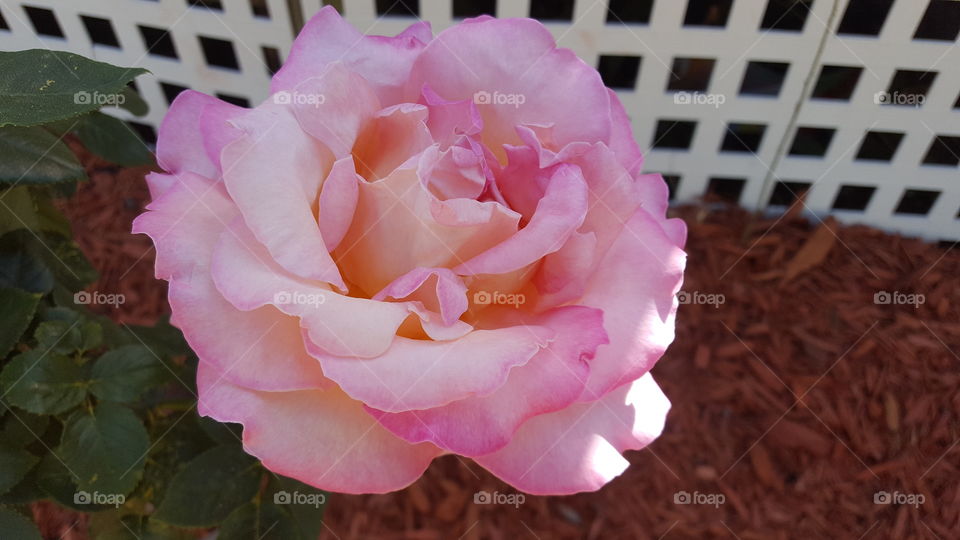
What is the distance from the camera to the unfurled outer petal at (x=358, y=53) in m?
0.71

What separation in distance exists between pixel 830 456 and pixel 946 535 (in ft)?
0.68

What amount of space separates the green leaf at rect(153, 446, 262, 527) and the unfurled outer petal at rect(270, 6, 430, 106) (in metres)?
0.46

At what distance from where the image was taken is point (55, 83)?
70 centimetres

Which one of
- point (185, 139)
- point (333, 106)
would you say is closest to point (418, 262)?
point (333, 106)

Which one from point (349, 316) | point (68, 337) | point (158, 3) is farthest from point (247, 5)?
point (349, 316)

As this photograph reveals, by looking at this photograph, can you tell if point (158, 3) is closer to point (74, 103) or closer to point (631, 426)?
point (74, 103)

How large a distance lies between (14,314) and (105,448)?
0.18 metres

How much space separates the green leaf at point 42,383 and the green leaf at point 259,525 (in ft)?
0.75

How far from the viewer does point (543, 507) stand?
4.44 ft

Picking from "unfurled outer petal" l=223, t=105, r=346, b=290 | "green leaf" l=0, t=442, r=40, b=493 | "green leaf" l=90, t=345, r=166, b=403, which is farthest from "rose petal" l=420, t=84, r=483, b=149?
"green leaf" l=0, t=442, r=40, b=493

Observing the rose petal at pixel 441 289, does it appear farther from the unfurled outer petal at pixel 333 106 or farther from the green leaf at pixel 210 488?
the green leaf at pixel 210 488

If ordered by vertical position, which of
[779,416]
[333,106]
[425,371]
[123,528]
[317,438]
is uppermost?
[333,106]

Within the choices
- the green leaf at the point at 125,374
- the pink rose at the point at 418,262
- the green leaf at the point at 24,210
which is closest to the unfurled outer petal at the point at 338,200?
the pink rose at the point at 418,262

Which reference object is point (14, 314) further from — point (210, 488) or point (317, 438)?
point (317, 438)
